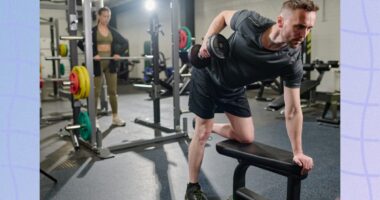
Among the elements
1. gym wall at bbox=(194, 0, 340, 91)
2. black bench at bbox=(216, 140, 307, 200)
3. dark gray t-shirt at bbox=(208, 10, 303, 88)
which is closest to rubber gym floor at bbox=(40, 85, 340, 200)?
black bench at bbox=(216, 140, 307, 200)

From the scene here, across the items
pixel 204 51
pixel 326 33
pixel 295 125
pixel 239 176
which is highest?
pixel 326 33

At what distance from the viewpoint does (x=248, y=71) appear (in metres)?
1.92

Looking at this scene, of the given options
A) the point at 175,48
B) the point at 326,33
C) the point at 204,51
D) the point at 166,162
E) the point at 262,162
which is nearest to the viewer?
the point at 262,162

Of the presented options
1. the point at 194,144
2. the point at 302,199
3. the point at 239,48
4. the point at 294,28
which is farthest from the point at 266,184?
the point at 294,28

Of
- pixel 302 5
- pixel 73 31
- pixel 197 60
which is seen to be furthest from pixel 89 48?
pixel 302 5

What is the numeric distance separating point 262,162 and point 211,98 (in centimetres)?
49

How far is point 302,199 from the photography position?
222 cm

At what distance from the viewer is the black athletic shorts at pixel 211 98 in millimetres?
2057

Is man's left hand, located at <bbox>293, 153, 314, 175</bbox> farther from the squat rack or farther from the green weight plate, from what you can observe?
the green weight plate

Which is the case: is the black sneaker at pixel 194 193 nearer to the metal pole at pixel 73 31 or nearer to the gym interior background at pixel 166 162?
the gym interior background at pixel 166 162

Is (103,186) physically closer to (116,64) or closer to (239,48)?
(239,48)

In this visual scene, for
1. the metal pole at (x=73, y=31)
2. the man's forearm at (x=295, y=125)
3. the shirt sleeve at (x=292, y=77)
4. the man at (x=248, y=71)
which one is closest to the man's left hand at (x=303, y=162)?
the man at (x=248, y=71)

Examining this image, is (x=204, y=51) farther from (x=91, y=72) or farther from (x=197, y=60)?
(x=91, y=72)

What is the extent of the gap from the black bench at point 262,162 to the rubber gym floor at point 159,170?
0.28 m
